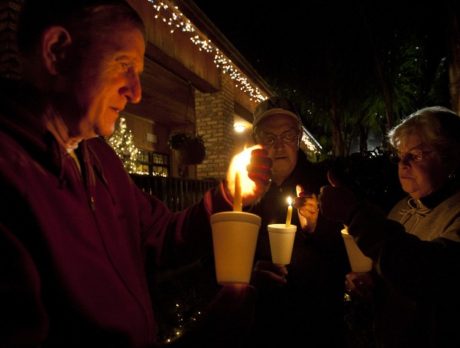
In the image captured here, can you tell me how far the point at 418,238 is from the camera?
1.83 metres

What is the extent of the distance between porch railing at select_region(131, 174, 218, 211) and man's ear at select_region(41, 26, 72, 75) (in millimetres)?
3536

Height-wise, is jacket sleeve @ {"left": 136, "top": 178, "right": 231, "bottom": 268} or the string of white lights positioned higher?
the string of white lights

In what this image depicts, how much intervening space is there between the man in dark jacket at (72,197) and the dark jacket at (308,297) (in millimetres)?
1056

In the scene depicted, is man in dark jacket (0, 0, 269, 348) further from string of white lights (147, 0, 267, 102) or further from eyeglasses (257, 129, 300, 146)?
string of white lights (147, 0, 267, 102)

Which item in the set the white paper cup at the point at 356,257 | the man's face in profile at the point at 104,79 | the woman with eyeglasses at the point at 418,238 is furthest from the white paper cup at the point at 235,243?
the white paper cup at the point at 356,257

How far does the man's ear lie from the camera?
1.29m

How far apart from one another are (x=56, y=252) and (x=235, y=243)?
2.00 ft

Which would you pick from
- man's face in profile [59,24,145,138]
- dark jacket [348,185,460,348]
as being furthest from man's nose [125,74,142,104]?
dark jacket [348,185,460,348]

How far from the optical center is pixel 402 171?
8.38ft

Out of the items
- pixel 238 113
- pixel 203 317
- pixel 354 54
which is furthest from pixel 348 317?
pixel 354 54

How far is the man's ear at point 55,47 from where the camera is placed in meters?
1.29

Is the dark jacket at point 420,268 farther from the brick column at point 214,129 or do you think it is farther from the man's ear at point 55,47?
the brick column at point 214,129

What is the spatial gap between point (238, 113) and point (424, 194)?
33.7ft

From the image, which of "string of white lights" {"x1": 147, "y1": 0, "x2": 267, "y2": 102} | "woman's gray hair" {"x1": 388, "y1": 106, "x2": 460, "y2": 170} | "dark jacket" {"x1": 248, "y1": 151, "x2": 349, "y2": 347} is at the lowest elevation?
"dark jacket" {"x1": 248, "y1": 151, "x2": 349, "y2": 347}
